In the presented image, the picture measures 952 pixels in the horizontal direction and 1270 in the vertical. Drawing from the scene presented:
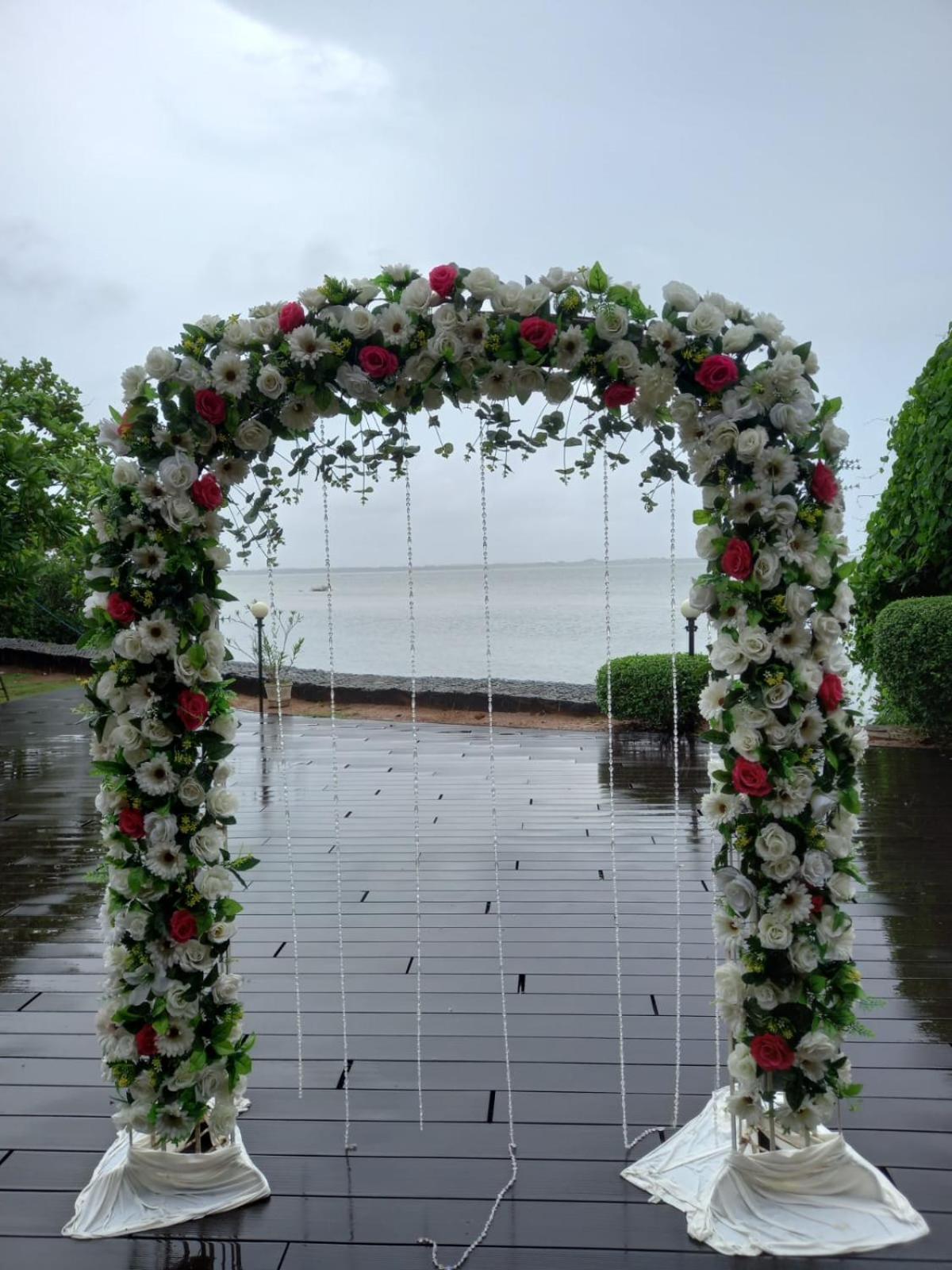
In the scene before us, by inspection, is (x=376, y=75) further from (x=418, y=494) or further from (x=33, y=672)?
(x=33, y=672)

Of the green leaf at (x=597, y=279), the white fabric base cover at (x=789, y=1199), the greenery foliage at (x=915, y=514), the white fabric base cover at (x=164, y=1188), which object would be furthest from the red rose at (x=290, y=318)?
the greenery foliage at (x=915, y=514)

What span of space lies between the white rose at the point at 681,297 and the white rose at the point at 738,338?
102mm

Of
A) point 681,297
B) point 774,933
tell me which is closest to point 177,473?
point 681,297

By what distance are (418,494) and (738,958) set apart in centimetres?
131

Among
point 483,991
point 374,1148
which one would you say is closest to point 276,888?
point 483,991

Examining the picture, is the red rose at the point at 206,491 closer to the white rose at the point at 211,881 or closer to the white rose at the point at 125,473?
the white rose at the point at 125,473

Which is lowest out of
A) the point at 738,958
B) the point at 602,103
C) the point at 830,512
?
the point at 738,958

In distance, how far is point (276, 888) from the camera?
4609 millimetres

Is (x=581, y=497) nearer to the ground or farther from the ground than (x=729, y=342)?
nearer to the ground

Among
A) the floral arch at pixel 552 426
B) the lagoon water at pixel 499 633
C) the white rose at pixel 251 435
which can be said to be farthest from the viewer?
the lagoon water at pixel 499 633

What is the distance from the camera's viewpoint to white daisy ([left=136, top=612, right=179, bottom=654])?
2.28 meters

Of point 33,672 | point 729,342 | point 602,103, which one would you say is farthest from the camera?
point 33,672

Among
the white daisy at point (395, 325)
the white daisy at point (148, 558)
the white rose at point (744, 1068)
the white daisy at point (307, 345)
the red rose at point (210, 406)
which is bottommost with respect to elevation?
the white rose at point (744, 1068)

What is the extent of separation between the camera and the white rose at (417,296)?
2.31 metres
